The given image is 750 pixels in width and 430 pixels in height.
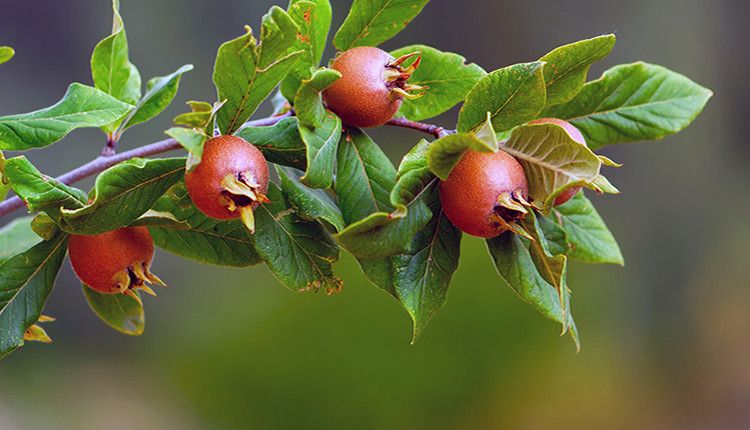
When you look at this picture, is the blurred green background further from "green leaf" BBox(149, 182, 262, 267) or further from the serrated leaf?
the serrated leaf

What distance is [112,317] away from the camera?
60 cm

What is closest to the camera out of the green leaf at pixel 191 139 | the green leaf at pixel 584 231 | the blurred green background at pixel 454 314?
the green leaf at pixel 191 139

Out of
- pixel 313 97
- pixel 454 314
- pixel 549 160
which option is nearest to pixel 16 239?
pixel 313 97

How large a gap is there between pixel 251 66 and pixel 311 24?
7 centimetres

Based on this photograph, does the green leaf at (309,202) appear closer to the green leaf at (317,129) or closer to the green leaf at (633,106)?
the green leaf at (317,129)

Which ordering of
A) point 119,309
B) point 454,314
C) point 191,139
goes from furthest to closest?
point 454,314
point 119,309
point 191,139

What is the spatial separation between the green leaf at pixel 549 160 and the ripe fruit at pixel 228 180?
15cm

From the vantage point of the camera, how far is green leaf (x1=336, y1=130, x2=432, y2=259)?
16.3 inches

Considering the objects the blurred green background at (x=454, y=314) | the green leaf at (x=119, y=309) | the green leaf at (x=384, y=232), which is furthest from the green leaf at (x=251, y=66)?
the blurred green background at (x=454, y=314)

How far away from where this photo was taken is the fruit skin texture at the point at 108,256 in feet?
1.63

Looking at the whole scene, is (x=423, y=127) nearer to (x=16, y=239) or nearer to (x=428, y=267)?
(x=428, y=267)

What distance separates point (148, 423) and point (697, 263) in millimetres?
2314

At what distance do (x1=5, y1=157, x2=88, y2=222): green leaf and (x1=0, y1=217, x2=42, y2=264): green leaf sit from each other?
0.22 metres

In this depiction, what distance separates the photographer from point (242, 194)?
0.41m
